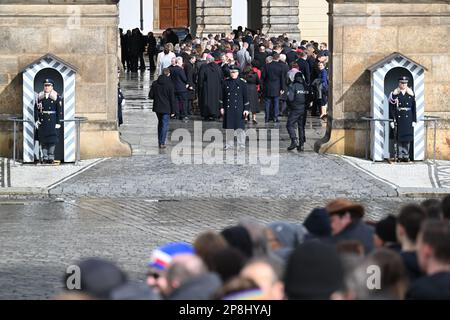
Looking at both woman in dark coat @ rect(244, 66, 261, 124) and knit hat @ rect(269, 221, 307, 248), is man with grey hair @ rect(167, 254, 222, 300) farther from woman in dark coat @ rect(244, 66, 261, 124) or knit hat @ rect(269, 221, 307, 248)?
woman in dark coat @ rect(244, 66, 261, 124)

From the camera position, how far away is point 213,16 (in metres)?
55.3

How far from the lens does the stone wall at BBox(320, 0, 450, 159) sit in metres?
23.9

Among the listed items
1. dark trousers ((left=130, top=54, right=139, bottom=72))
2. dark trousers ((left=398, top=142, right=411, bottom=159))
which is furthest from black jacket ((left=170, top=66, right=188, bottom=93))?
dark trousers ((left=130, top=54, right=139, bottom=72))

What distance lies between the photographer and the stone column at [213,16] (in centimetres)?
5516

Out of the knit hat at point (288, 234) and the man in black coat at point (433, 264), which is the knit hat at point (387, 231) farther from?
the man in black coat at point (433, 264)

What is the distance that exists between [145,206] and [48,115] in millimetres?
4347

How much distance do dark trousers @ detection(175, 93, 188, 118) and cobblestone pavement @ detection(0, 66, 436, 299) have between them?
5.93 m

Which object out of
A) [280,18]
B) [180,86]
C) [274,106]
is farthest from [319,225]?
[280,18]

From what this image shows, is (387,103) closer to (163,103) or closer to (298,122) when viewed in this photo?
(298,122)

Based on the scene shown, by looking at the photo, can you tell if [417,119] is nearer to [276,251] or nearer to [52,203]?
[52,203]

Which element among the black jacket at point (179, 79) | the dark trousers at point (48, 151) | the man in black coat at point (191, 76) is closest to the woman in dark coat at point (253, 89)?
the black jacket at point (179, 79)

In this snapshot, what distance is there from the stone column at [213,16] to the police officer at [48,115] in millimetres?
32456
